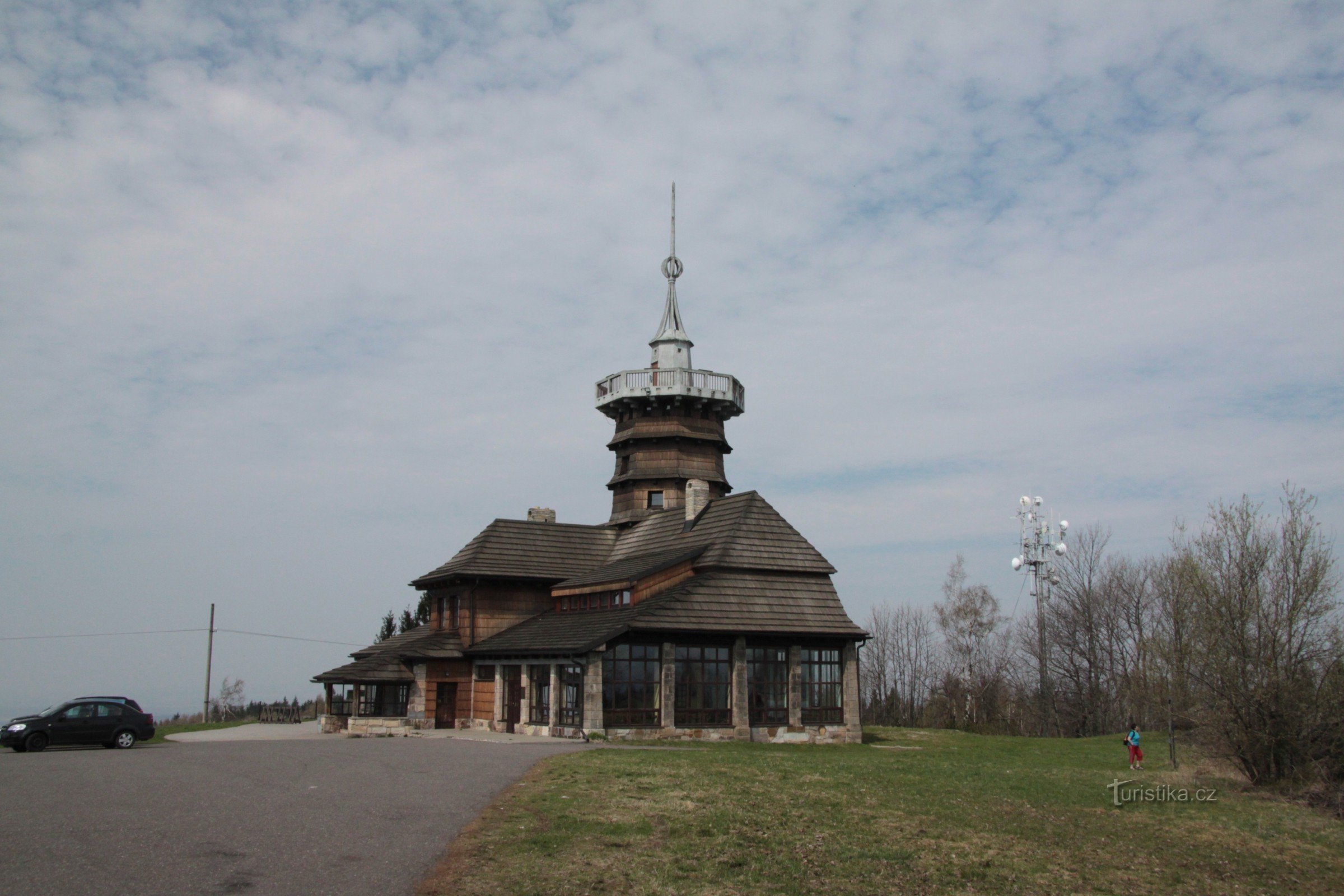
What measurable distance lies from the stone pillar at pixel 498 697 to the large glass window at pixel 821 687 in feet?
35.2

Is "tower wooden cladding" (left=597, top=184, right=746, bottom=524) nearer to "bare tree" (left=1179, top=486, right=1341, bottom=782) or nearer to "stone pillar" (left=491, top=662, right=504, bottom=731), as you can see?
"stone pillar" (left=491, top=662, right=504, bottom=731)

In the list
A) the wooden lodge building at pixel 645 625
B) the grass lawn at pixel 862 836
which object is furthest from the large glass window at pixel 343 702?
the grass lawn at pixel 862 836

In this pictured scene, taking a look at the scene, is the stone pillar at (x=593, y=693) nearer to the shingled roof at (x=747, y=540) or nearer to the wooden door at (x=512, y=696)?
the wooden door at (x=512, y=696)

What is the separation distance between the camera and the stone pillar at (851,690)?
111 ft

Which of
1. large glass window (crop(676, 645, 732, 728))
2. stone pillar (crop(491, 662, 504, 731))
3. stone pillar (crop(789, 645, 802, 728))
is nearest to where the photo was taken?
large glass window (crop(676, 645, 732, 728))

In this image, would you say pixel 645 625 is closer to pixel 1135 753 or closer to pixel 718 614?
pixel 718 614

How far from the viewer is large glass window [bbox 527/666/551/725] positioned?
33.5 meters

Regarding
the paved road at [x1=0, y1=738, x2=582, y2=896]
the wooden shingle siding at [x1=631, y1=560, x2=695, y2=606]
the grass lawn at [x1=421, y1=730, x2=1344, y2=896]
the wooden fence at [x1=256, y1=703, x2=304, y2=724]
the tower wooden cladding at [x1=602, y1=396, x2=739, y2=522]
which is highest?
the tower wooden cladding at [x1=602, y1=396, x2=739, y2=522]

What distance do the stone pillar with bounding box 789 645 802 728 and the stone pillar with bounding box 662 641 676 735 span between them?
422cm

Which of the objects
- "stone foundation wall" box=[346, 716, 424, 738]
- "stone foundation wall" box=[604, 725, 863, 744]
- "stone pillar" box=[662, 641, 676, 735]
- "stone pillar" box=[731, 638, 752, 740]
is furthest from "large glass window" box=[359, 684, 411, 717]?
"stone pillar" box=[731, 638, 752, 740]

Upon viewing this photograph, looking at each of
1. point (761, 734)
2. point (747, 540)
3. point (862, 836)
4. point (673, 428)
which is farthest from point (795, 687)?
point (862, 836)

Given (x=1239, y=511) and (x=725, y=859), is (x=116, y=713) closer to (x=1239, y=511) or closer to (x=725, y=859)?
(x=725, y=859)

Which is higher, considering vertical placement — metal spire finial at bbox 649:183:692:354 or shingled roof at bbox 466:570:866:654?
metal spire finial at bbox 649:183:692:354

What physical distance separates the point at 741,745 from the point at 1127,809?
527 inches
